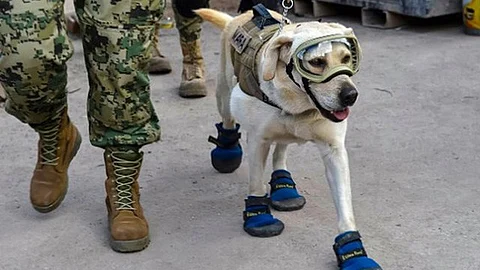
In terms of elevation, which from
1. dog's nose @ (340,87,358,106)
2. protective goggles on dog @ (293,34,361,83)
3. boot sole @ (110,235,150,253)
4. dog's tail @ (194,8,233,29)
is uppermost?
protective goggles on dog @ (293,34,361,83)

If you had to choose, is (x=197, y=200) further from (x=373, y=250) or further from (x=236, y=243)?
(x=373, y=250)

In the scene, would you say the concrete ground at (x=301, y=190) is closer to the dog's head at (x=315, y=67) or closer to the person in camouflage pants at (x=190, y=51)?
the person in camouflage pants at (x=190, y=51)

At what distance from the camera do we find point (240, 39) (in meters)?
2.85

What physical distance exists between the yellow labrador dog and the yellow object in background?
2.75 m

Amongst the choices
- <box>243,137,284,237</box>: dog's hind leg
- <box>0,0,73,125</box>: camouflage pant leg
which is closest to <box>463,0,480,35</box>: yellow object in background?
<box>243,137,284,237</box>: dog's hind leg

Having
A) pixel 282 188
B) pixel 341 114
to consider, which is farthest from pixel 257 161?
pixel 341 114

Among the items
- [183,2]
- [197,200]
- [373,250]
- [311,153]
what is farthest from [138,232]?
[183,2]

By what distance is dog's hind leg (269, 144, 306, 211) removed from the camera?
308 cm

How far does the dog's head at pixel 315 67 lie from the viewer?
2.33 meters

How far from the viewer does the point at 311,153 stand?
3652 mm

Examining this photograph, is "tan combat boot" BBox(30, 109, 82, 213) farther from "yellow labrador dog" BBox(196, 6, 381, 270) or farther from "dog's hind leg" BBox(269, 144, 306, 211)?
"dog's hind leg" BBox(269, 144, 306, 211)

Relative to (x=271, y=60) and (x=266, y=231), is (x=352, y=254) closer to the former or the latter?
(x=266, y=231)

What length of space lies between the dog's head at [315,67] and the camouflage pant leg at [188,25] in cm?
198

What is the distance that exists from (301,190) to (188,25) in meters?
1.56
